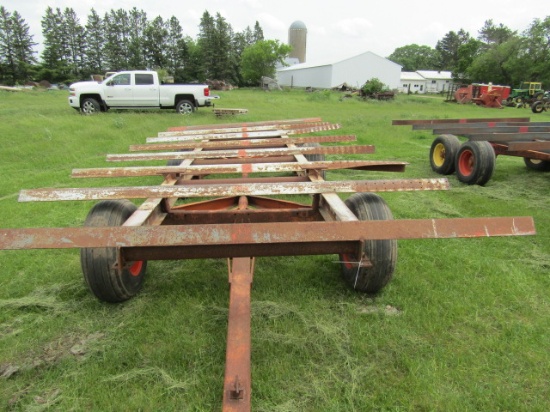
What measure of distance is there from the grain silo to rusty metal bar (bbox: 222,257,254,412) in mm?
90016

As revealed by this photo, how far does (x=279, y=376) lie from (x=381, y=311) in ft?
3.02

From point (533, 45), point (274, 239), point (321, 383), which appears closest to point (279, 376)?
point (321, 383)

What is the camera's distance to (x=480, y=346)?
2.25 meters

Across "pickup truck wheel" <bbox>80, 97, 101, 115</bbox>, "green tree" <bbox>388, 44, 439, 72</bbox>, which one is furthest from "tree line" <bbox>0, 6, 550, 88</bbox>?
"pickup truck wheel" <bbox>80, 97, 101, 115</bbox>

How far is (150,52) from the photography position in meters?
66.6

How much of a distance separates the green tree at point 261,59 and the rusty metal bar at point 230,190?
6039cm

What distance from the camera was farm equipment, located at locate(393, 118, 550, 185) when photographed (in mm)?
5844

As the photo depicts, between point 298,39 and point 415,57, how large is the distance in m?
36.6

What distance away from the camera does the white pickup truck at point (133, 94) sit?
14156 mm

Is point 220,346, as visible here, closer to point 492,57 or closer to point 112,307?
point 112,307

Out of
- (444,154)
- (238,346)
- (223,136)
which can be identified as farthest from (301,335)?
(444,154)

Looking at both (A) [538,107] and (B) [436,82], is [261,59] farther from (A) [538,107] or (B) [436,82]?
(A) [538,107]

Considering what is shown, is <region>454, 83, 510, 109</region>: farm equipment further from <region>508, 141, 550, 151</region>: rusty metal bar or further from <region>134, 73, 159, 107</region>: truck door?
<region>508, 141, 550, 151</region>: rusty metal bar

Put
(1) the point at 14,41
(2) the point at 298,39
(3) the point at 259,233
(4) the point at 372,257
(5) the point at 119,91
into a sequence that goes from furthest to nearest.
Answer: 1. (2) the point at 298,39
2. (1) the point at 14,41
3. (5) the point at 119,91
4. (4) the point at 372,257
5. (3) the point at 259,233
